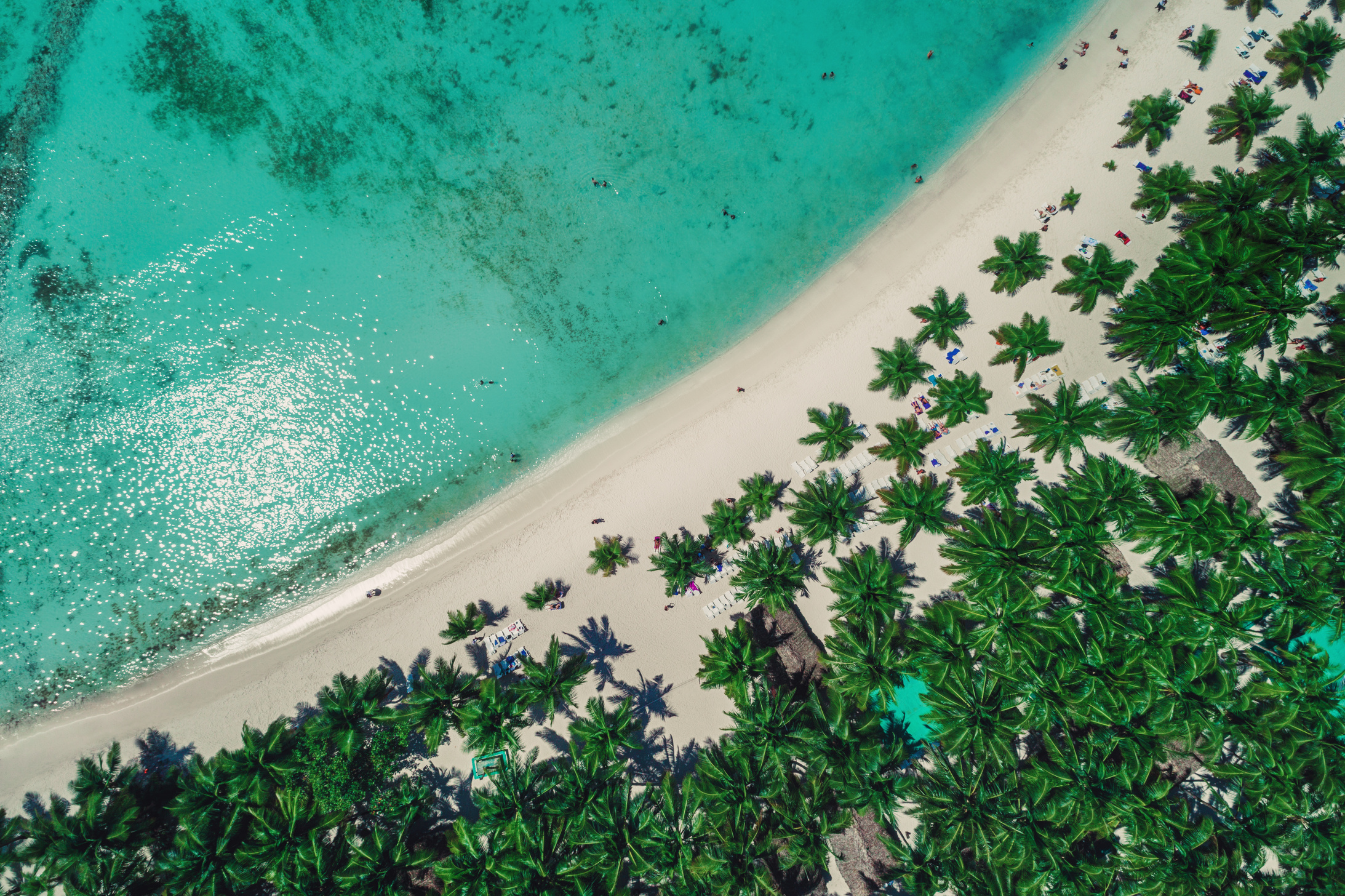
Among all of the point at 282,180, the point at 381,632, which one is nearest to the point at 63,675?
the point at 381,632

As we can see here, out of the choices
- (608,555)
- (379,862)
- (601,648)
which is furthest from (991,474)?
(379,862)

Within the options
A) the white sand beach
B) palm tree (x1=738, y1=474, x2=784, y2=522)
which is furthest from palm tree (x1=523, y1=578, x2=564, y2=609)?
palm tree (x1=738, y1=474, x2=784, y2=522)

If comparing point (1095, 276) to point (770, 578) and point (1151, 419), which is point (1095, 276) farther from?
point (770, 578)

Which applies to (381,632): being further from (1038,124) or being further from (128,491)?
(1038,124)

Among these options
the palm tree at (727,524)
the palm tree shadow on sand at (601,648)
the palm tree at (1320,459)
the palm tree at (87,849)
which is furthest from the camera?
the palm tree shadow on sand at (601,648)

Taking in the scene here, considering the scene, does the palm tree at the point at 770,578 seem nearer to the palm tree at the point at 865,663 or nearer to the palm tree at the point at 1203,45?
the palm tree at the point at 865,663

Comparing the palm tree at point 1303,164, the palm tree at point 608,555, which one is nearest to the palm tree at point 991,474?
the palm tree at point 1303,164
